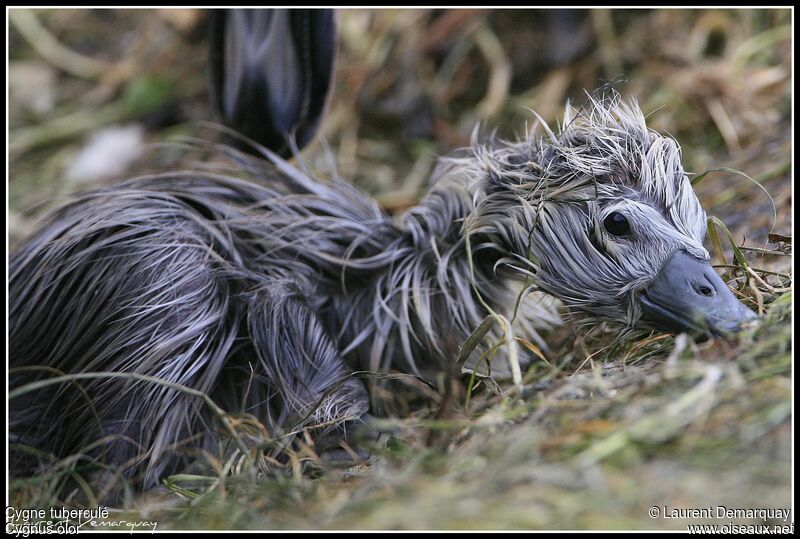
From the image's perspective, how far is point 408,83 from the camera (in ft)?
13.7

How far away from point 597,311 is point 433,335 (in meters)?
0.43

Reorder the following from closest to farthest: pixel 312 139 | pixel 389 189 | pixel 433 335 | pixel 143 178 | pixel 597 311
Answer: pixel 597 311, pixel 433 335, pixel 143 178, pixel 312 139, pixel 389 189

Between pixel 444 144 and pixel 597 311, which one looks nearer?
pixel 597 311

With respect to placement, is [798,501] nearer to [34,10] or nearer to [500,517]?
[500,517]

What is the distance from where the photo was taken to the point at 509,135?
3.81 meters

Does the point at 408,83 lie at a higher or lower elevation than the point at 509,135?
higher

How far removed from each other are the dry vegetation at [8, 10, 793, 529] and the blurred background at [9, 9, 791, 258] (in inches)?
0.4

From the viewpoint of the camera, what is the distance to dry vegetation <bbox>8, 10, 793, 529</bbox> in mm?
1419

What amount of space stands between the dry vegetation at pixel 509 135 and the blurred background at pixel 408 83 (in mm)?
11

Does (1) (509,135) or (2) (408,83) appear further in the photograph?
(2) (408,83)

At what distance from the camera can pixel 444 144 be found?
395 centimetres

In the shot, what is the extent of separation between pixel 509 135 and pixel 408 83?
64 centimetres

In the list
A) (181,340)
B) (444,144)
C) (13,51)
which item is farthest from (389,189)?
(13,51)

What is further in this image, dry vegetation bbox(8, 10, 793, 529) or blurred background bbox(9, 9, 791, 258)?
blurred background bbox(9, 9, 791, 258)
